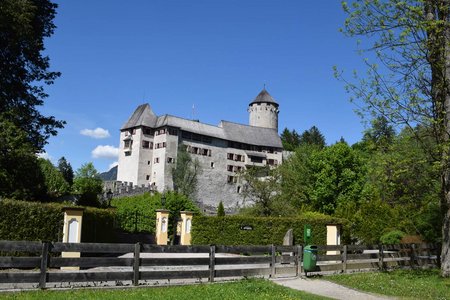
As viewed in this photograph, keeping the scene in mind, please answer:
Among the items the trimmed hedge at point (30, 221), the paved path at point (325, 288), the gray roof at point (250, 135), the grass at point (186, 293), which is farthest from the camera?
the gray roof at point (250, 135)

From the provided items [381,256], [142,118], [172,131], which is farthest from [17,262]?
[142,118]

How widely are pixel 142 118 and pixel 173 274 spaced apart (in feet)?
216

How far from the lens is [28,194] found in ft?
66.9

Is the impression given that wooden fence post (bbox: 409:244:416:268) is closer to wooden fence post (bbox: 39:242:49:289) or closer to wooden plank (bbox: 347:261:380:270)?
wooden plank (bbox: 347:261:380:270)

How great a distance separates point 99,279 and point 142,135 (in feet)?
215

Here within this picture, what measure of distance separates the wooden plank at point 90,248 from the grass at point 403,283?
250 inches

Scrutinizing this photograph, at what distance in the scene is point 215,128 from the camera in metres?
80.9

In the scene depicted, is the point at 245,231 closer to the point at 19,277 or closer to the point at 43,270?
the point at 43,270

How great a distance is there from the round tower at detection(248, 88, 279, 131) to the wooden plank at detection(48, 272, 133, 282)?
83.5 metres

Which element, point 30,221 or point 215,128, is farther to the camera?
point 215,128

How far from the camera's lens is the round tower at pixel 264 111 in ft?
305

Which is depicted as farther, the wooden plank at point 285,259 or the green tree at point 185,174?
the green tree at point 185,174

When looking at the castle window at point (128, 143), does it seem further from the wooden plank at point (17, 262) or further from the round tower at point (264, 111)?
the wooden plank at point (17, 262)

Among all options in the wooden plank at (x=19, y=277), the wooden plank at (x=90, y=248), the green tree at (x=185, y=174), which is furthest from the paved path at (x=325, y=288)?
the green tree at (x=185, y=174)
